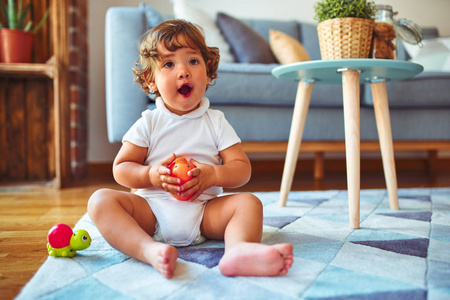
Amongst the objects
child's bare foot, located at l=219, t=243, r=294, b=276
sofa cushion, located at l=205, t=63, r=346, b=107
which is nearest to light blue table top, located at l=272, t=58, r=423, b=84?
sofa cushion, located at l=205, t=63, r=346, b=107

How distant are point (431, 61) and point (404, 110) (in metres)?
0.54

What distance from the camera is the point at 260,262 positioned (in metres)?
0.56

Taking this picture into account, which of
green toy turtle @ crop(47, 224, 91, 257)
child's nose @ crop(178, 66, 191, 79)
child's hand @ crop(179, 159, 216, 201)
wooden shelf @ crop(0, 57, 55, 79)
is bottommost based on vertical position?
green toy turtle @ crop(47, 224, 91, 257)

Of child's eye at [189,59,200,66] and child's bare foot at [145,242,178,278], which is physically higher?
child's eye at [189,59,200,66]

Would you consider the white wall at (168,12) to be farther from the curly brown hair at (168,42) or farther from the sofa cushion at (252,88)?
the curly brown hair at (168,42)

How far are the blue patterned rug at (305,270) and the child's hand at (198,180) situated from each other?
0.12m

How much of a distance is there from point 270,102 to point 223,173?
872mm

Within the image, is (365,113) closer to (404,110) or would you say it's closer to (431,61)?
(404,110)

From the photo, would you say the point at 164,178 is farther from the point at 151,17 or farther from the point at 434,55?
the point at 434,55

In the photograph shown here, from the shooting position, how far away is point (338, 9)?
38.1 inches

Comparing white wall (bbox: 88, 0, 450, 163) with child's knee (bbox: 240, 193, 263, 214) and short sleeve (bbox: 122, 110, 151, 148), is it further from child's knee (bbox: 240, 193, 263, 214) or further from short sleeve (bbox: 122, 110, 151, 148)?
child's knee (bbox: 240, 193, 263, 214)

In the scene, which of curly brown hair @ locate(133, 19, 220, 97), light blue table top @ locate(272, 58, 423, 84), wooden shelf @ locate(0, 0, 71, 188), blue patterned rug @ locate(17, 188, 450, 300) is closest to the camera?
blue patterned rug @ locate(17, 188, 450, 300)

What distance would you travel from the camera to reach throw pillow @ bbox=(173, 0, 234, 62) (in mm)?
1757

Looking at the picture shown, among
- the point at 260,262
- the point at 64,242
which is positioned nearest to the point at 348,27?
the point at 260,262
